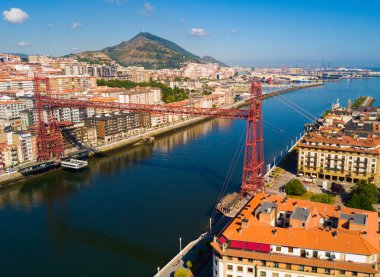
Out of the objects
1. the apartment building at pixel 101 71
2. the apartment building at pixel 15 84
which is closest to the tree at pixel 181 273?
the apartment building at pixel 15 84

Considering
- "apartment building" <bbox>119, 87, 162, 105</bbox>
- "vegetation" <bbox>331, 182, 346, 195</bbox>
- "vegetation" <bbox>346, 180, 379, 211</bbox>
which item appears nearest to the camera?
"vegetation" <bbox>346, 180, 379, 211</bbox>

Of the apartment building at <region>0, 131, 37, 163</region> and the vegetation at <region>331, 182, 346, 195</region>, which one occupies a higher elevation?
the apartment building at <region>0, 131, 37, 163</region>

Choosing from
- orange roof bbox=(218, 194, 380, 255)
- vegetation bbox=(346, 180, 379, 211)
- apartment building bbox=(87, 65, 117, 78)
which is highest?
apartment building bbox=(87, 65, 117, 78)

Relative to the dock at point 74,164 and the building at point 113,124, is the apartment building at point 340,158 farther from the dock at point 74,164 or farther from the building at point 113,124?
the building at point 113,124

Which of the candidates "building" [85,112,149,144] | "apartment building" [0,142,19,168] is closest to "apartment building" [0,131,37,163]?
"apartment building" [0,142,19,168]

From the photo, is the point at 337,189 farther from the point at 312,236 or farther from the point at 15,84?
the point at 15,84

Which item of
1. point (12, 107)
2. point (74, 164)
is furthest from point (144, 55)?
point (74, 164)

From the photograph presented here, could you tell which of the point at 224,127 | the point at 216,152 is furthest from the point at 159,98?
the point at 216,152

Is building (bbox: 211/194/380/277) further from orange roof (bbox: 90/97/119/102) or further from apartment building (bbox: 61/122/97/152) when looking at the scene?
orange roof (bbox: 90/97/119/102)
